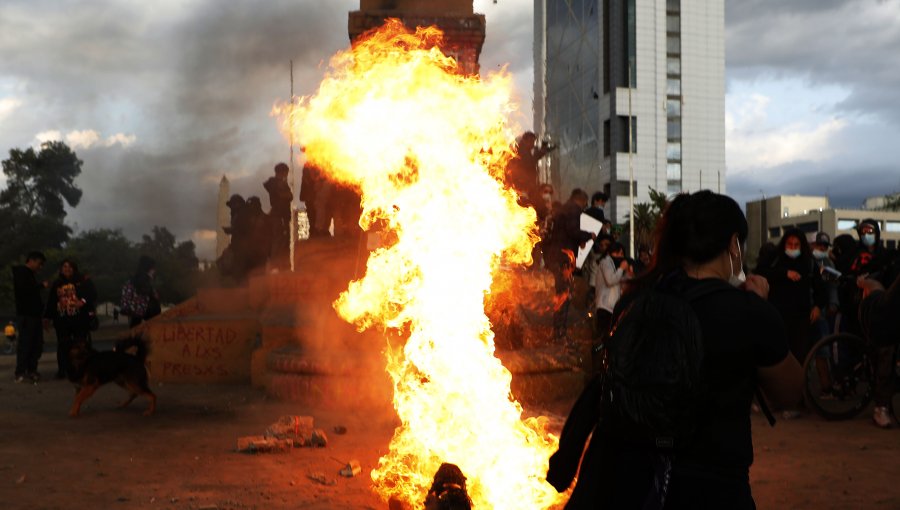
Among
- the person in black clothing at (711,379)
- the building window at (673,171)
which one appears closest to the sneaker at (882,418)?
the person in black clothing at (711,379)

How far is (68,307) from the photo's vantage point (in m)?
11.3

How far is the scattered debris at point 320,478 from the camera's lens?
573 centimetres

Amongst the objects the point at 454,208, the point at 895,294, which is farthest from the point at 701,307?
the point at 454,208

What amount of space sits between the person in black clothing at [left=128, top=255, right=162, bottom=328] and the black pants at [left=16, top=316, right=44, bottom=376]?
1.46 m

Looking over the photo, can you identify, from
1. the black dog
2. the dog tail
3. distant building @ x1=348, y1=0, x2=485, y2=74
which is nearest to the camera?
the black dog

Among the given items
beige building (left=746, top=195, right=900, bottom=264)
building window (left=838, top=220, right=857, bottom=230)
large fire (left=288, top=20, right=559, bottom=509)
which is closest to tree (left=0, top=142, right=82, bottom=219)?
large fire (left=288, top=20, right=559, bottom=509)

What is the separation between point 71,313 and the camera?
11.3 meters

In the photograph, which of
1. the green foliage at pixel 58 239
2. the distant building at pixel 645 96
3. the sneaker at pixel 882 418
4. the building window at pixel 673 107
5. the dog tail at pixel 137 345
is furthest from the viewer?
the building window at pixel 673 107

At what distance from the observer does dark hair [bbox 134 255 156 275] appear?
A: 1261cm

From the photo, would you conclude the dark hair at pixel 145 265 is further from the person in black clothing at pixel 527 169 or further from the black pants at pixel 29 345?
the person in black clothing at pixel 527 169

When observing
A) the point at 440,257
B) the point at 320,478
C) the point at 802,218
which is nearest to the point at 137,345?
the point at 320,478

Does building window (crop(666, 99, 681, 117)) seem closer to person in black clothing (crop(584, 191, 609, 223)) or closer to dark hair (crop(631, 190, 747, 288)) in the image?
person in black clothing (crop(584, 191, 609, 223))

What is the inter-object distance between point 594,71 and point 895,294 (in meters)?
60.2

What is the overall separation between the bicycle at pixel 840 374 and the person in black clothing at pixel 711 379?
6.47m
